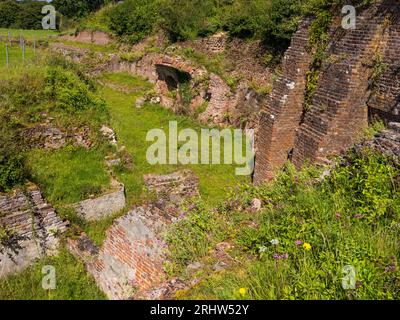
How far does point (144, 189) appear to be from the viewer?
10125 millimetres

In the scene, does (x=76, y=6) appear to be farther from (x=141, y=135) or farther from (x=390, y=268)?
(x=390, y=268)

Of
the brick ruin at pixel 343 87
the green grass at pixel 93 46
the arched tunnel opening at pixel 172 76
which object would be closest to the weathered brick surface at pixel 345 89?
the brick ruin at pixel 343 87

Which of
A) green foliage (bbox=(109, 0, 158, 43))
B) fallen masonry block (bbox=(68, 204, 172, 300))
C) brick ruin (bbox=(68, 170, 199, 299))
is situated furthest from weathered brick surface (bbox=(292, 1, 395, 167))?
green foliage (bbox=(109, 0, 158, 43))

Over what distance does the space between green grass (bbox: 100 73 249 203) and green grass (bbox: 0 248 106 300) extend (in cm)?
313

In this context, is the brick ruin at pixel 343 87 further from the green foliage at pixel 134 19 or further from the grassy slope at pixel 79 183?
the green foliage at pixel 134 19

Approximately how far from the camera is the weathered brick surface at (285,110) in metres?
9.14

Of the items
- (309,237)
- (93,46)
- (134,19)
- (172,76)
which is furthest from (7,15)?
(309,237)

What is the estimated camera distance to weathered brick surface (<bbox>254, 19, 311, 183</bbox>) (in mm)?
9141

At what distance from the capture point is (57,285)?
6.61m

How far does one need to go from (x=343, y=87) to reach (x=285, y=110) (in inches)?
72.0

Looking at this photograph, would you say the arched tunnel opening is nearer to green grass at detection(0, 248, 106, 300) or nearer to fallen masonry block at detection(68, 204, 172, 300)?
green grass at detection(0, 248, 106, 300)

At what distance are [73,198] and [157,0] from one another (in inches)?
866

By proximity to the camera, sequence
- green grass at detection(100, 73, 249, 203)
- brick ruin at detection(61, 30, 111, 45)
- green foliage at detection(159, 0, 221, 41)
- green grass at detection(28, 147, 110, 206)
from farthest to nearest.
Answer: brick ruin at detection(61, 30, 111, 45) → green foliage at detection(159, 0, 221, 41) → green grass at detection(100, 73, 249, 203) → green grass at detection(28, 147, 110, 206)
